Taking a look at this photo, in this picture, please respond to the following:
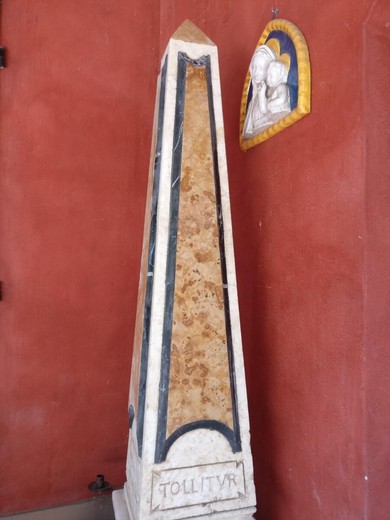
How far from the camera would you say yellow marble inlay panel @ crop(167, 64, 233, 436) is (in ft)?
3.92

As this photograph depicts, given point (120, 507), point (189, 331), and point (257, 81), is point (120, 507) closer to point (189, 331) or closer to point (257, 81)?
point (189, 331)

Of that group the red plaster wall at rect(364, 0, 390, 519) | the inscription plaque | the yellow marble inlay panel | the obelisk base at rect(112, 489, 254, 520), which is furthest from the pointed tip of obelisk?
the obelisk base at rect(112, 489, 254, 520)

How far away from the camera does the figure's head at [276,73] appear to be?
1.21 meters

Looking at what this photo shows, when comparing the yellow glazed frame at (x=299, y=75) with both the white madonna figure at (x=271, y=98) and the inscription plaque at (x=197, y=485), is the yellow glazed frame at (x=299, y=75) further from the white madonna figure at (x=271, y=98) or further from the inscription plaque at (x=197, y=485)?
the inscription plaque at (x=197, y=485)

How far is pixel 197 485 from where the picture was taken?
1164 millimetres

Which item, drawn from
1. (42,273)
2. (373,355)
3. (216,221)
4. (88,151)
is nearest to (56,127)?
(88,151)

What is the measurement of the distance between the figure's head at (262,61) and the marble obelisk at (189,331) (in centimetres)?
13

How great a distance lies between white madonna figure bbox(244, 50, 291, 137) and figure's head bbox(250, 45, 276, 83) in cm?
1

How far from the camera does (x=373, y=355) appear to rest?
37.6 inches

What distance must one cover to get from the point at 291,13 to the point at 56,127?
3.59 feet

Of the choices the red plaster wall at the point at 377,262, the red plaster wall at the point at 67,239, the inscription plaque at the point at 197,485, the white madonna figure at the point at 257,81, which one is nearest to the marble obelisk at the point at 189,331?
the inscription plaque at the point at 197,485

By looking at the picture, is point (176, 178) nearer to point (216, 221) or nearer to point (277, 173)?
point (216, 221)

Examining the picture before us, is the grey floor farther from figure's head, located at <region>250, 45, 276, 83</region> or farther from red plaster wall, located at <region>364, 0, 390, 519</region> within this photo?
figure's head, located at <region>250, 45, 276, 83</region>

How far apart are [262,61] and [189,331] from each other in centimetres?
85
